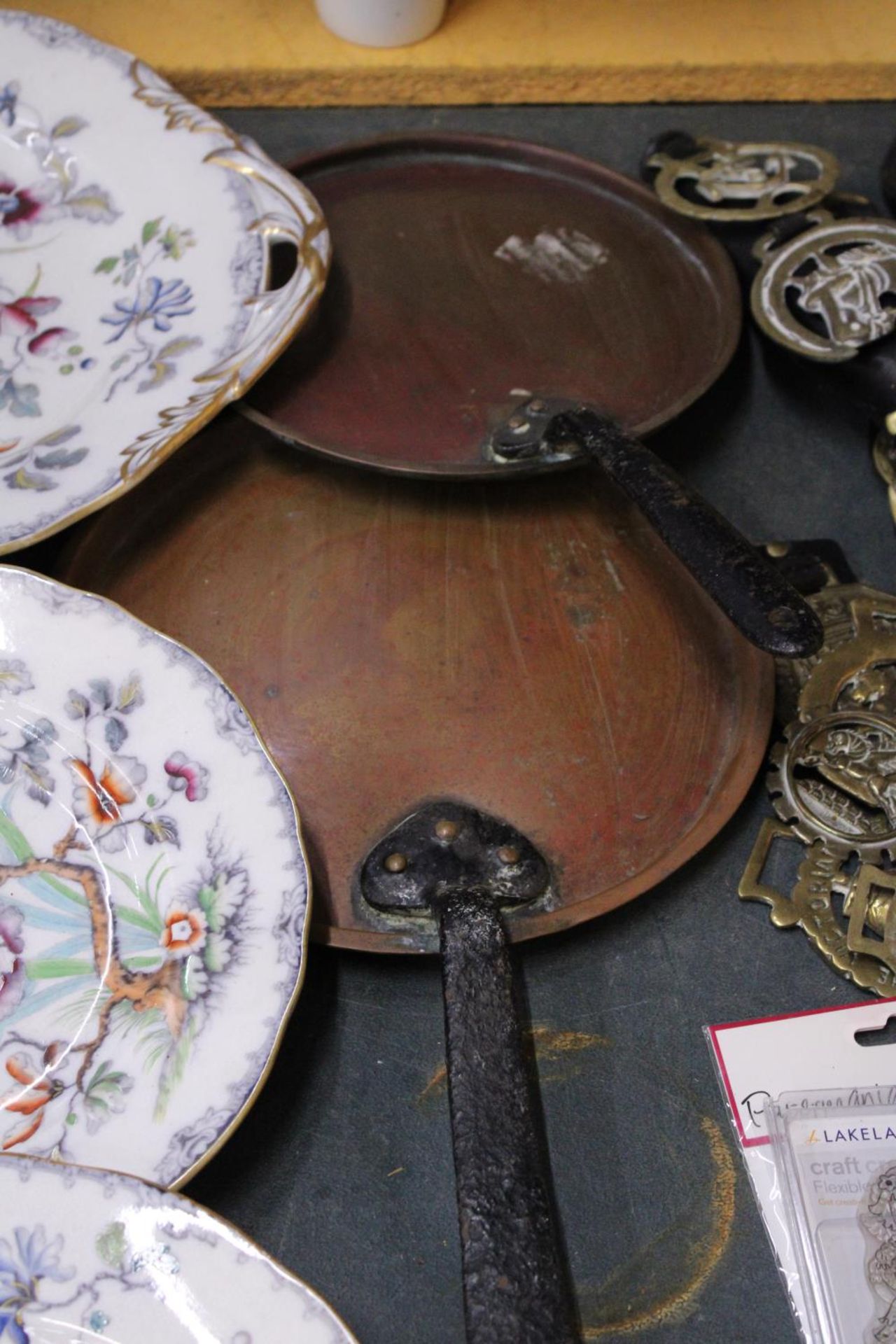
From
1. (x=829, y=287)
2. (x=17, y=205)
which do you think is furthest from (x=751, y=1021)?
(x=17, y=205)

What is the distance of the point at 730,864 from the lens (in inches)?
22.3

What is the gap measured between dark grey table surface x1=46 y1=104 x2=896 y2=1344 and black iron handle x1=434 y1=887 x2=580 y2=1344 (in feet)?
0.13

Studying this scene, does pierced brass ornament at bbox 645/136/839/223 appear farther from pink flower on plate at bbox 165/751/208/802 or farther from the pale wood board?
pink flower on plate at bbox 165/751/208/802

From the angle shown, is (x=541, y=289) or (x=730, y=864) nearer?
(x=730, y=864)

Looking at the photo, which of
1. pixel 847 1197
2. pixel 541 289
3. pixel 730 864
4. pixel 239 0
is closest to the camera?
pixel 847 1197

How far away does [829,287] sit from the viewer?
70 cm

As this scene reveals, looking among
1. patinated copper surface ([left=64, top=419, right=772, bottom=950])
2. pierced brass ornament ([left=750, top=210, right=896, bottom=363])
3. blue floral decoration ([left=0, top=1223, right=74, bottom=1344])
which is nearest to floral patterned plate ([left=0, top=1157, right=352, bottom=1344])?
blue floral decoration ([left=0, top=1223, right=74, bottom=1344])

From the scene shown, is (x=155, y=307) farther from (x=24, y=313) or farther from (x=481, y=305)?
(x=481, y=305)

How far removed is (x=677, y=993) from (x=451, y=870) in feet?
0.40

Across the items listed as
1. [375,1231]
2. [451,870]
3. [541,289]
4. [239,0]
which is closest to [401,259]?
[541,289]

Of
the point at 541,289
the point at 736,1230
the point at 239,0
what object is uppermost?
the point at 239,0

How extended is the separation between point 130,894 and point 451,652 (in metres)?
0.20

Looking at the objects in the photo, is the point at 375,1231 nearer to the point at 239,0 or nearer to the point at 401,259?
the point at 401,259

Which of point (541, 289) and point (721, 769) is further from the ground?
point (541, 289)
